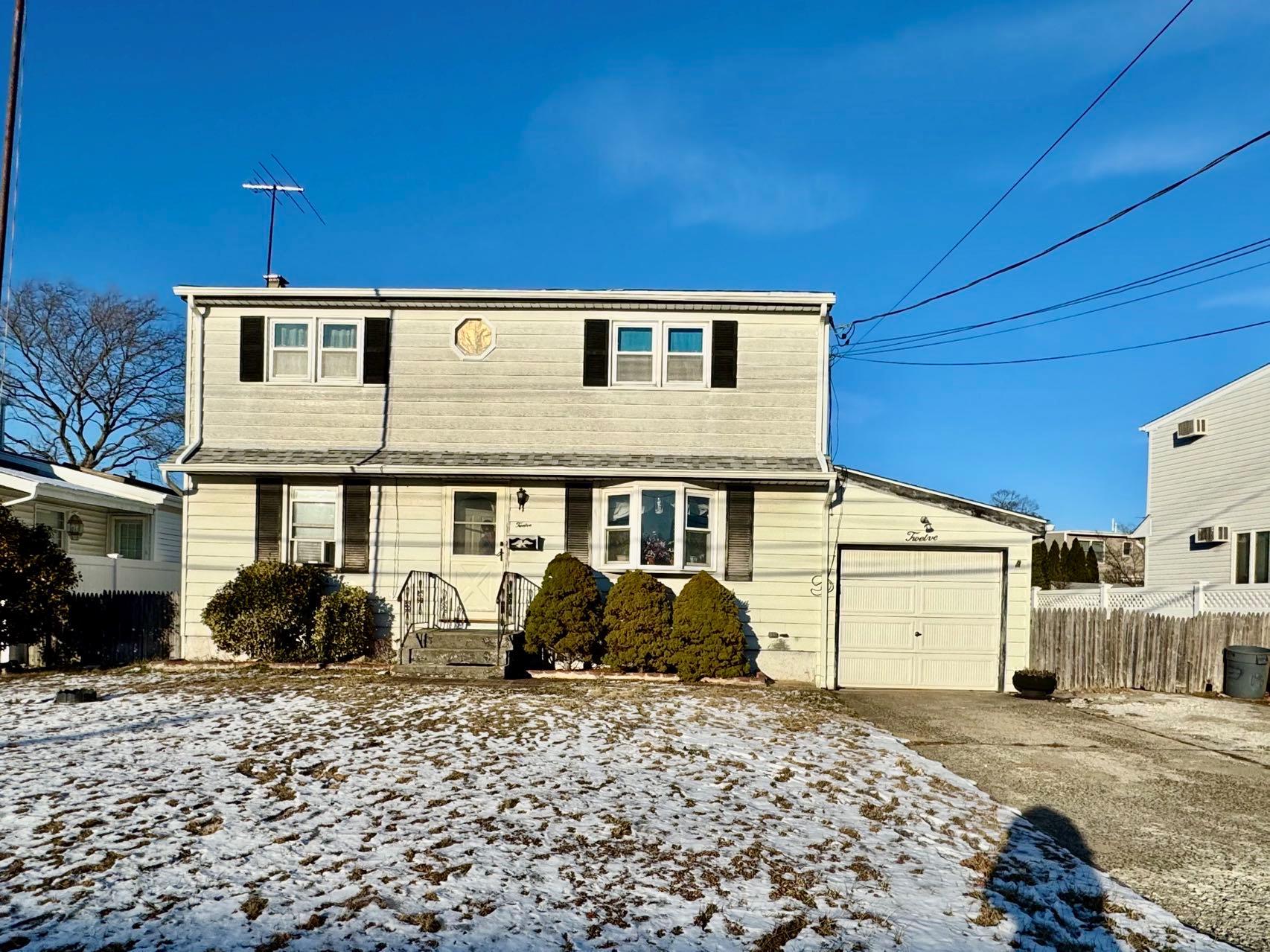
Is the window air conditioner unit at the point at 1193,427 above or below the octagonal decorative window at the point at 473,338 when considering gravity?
below

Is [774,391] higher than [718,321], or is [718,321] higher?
[718,321]

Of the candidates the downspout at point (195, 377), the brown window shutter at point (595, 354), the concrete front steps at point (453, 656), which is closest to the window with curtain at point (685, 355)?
the brown window shutter at point (595, 354)

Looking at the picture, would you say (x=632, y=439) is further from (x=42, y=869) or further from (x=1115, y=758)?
(x=42, y=869)

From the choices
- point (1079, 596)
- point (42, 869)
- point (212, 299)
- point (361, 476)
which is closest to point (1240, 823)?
point (42, 869)

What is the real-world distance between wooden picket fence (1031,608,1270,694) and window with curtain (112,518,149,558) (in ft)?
66.1

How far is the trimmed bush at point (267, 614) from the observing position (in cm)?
1208

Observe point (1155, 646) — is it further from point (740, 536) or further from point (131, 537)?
point (131, 537)

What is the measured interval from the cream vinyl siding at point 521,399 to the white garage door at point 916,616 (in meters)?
2.22

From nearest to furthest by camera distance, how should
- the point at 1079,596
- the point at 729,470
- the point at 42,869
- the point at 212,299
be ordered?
the point at 42,869 → the point at 729,470 → the point at 212,299 → the point at 1079,596

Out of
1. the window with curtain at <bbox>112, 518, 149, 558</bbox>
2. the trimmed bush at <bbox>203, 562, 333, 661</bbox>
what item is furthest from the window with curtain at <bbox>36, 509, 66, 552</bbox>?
the trimmed bush at <bbox>203, 562, 333, 661</bbox>

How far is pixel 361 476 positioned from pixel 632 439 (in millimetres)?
4304

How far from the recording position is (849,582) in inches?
505

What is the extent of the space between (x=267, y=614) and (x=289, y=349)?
14.1ft

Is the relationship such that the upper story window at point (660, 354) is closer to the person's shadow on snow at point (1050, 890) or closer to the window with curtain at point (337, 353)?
the window with curtain at point (337, 353)
